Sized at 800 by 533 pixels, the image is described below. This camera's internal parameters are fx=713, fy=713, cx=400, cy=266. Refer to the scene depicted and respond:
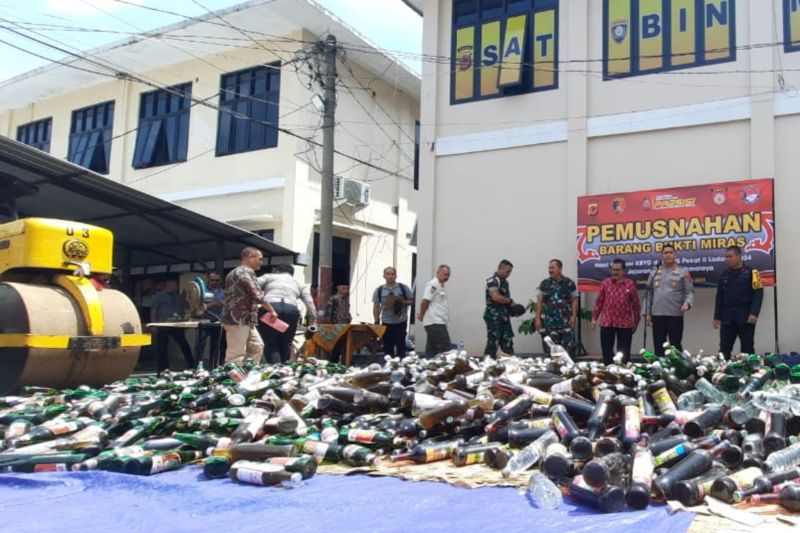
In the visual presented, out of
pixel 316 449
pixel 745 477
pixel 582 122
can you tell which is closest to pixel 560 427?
pixel 745 477

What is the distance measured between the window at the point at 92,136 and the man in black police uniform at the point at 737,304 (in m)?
16.9

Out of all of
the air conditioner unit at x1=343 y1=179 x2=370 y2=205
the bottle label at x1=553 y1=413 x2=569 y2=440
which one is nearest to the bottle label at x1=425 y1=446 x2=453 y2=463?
the bottle label at x1=553 y1=413 x2=569 y2=440

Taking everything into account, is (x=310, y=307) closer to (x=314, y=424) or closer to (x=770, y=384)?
(x=314, y=424)

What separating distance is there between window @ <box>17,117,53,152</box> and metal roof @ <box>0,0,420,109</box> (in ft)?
4.77

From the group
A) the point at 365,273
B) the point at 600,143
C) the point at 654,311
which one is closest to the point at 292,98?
the point at 365,273

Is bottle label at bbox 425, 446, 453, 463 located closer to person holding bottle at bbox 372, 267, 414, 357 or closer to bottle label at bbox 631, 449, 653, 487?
bottle label at bbox 631, 449, 653, 487

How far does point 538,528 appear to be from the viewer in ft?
10.2

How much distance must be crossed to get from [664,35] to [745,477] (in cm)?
966

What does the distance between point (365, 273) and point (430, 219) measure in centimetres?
606

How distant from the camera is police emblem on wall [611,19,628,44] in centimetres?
1184

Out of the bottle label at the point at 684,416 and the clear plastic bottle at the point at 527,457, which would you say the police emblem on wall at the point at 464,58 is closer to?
the bottle label at the point at 684,416

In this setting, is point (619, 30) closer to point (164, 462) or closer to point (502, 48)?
point (502, 48)

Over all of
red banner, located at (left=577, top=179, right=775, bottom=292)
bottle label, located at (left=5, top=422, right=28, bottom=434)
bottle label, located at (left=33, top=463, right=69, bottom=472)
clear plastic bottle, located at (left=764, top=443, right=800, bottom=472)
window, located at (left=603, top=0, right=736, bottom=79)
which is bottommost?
bottle label, located at (left=33, top=463, right=69, bottom=472)

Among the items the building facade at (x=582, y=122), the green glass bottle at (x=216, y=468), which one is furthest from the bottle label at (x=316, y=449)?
the building facade at (x=582, y=122)
